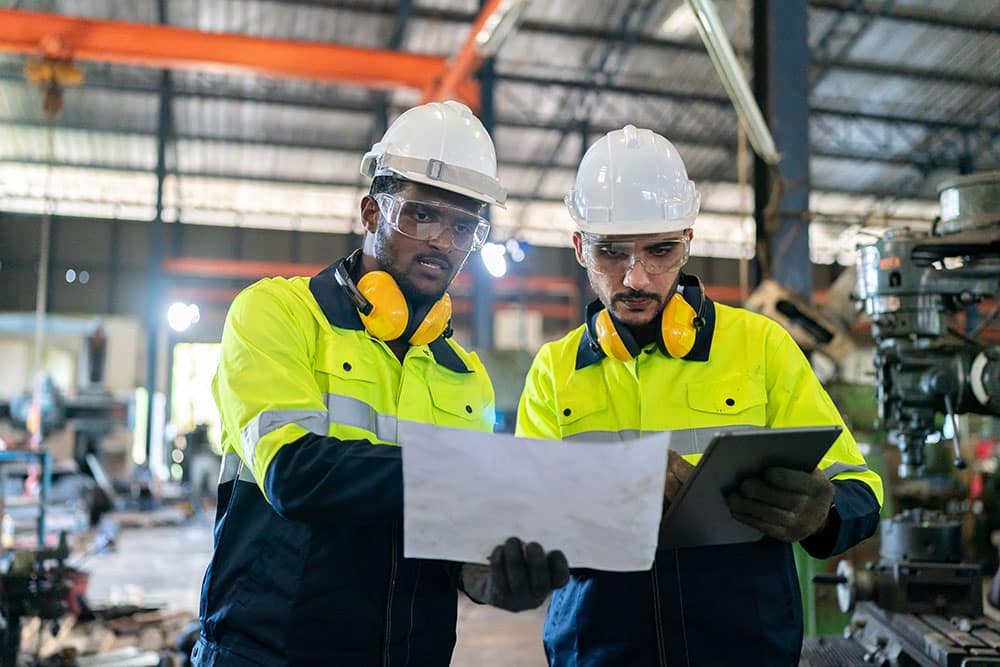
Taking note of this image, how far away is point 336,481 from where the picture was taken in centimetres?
137

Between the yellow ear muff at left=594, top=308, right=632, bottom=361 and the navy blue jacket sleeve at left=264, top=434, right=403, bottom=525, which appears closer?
the navy blue jacket sleeve at left=264, top=434, right=403, bottom=525

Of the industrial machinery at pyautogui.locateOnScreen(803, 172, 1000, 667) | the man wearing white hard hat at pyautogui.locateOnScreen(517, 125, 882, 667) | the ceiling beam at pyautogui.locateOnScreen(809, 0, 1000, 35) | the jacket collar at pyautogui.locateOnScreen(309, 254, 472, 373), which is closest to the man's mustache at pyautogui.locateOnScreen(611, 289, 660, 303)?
the man wearing white hard hat at pyautogui.locateOnScreen(517, 125, 882, 667)

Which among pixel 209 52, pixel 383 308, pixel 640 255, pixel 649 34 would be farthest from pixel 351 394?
pixel 649 34

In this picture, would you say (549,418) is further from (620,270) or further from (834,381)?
(834,381)

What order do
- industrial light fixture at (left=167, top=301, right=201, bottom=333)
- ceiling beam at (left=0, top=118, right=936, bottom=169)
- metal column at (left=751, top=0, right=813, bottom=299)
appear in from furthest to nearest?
ceiling beam at (left=0, top=118, right=936, bottom=169) → industrial light fixture at (left=167, top=301, right=201, bottom=333) → metal column at (left=751, top=0, right=813, bottom=299)

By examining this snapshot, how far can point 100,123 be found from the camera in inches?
642

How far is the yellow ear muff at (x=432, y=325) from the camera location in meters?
1.79

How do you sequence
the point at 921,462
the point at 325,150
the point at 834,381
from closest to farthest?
1. the point at 921,462
2. the point at 834,381
3. the point at 325,150

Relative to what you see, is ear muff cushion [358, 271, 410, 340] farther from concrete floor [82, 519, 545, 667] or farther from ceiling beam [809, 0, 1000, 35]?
ceiling beam [809, 0, 1000, 35]

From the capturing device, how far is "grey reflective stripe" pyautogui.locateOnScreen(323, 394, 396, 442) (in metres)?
1.62

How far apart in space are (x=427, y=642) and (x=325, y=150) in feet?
53.4

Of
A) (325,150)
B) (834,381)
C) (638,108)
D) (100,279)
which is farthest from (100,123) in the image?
(834,381)

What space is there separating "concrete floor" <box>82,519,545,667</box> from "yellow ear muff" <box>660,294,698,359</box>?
12.4ft

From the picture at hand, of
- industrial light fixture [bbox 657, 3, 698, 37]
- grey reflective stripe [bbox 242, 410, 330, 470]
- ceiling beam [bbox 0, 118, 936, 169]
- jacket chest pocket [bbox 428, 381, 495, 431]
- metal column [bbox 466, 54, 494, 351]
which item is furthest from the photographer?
ceiling beam [bbox 0, 118, 936, 169]
